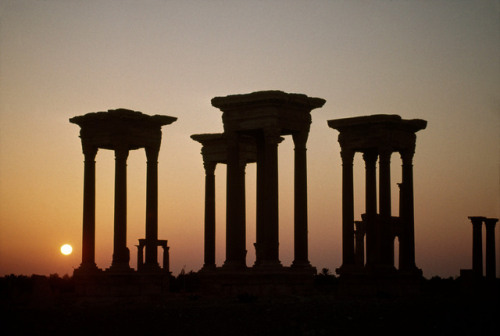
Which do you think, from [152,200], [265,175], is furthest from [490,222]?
[152,200]

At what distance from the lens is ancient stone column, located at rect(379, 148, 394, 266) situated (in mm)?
75750

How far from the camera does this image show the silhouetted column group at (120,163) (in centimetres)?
7525

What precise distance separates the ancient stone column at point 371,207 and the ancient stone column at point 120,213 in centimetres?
1598

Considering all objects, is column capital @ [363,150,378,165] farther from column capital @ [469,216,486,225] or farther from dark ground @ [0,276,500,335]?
dark ground @ [0,276,500,335]

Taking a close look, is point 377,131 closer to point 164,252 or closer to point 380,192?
point 380,192

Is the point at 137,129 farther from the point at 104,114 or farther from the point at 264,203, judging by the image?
the point at 264,203

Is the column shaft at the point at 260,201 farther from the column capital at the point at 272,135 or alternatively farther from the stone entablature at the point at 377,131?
the stone entablature at the point at 377,131

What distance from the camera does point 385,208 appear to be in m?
76.1

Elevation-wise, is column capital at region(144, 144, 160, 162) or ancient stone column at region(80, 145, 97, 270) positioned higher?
column capital at region(144, 144, 160, 162)

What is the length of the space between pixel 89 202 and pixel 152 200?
4243 millimetres

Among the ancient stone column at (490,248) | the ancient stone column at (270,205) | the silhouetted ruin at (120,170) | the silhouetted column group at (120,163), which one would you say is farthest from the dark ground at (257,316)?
the ancient stone column at (490,248)

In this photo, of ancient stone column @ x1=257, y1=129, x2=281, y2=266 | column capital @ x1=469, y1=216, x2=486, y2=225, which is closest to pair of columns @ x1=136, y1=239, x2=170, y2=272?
ancient stone column @ x1=257, y1=129, x2=281, y2=266

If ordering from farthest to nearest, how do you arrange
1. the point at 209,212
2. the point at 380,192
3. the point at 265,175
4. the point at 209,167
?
the point at 209,167 < the point at 209,212 < the point at 380,192 < the point at 265,175

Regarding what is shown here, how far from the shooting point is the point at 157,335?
167 feet
